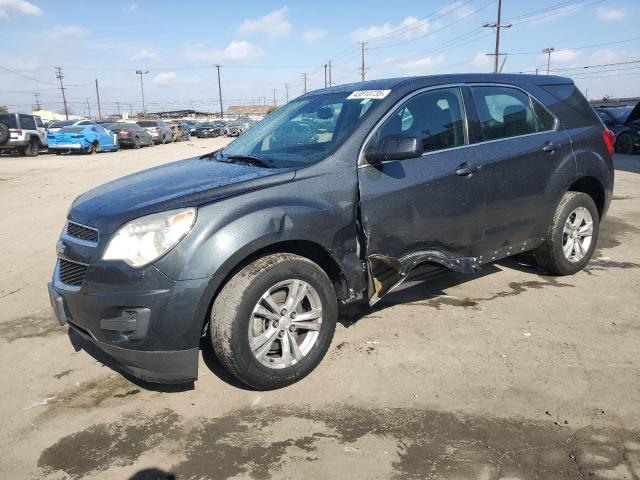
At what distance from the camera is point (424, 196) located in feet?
12.3

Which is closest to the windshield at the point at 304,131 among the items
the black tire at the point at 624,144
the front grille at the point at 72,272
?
the front grille at the point at 72,272

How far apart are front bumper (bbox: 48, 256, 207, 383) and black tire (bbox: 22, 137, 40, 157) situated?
22.0 meters

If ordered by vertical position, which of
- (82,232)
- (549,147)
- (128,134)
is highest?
(128,134)

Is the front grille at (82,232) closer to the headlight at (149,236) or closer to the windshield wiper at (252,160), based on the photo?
the headlight at (149,236)

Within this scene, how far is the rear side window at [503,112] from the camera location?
423cm

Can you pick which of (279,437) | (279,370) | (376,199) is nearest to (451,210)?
(376,199)

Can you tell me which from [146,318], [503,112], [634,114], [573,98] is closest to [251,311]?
[146,318]

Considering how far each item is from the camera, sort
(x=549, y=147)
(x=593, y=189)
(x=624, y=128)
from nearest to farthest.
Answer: (x=549, y=147), (x=593, y=189), (x=624, y=128)

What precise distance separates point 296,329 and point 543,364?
164 cm

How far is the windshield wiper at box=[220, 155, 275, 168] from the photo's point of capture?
143 inches

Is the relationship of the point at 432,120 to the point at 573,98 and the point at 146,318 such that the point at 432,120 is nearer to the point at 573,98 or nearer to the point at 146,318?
the point at 573,98

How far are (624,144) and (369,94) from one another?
16855 mm

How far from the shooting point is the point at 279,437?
280 cm

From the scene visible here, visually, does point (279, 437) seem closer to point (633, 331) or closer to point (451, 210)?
point (451, 210)
